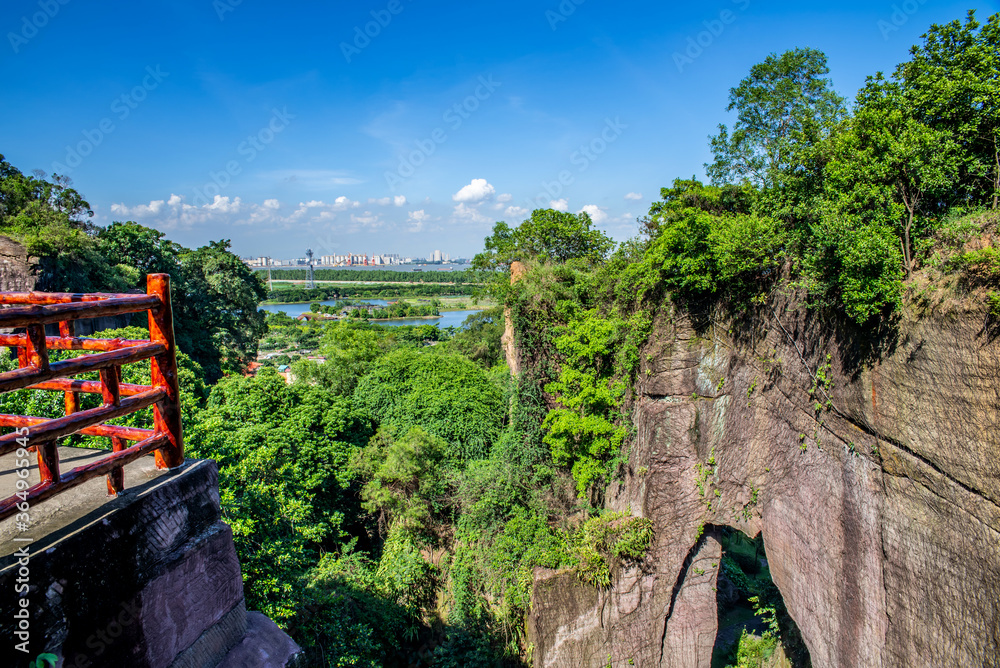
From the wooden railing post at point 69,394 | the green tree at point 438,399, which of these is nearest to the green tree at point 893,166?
the wooden railing post at point 69,394

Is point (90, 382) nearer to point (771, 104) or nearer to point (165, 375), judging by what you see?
point (165, 375)

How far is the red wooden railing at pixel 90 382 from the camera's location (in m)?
1.59

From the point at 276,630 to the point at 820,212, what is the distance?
775 cm

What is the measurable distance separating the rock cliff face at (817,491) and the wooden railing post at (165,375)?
23.4 feet

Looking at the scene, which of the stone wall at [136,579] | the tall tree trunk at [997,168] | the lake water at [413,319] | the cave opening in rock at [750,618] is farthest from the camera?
the lake water at [413,319]

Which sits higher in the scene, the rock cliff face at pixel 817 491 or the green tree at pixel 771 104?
the green tree at pixel 771 104

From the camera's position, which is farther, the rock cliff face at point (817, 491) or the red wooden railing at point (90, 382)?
the rock cliff face at point (817, 491)

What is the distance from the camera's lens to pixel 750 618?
13.4 m

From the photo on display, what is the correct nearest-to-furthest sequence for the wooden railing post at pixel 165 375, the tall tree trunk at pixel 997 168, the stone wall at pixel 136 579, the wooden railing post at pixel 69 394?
1. the stone wall at pixel 136 579
2. the wooden railing post at pixel 165 375
3. the wooden railing post at pixel 69 394
4. the tall tree trunk at pixel 997 168

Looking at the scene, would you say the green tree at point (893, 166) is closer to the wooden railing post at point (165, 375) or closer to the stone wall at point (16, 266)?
the wooden railing post at point (165, 375)

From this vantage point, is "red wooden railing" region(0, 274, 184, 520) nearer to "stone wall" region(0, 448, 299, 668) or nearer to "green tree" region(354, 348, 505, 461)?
"stone wall" region(0, 448, 299, 668)

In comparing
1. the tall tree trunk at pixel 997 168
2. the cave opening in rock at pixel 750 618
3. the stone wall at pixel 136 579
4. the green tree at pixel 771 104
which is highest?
the green tree at pixel 771 104

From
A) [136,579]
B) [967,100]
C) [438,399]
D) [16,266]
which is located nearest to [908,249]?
[967,100]

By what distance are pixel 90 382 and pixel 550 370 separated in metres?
10.7
